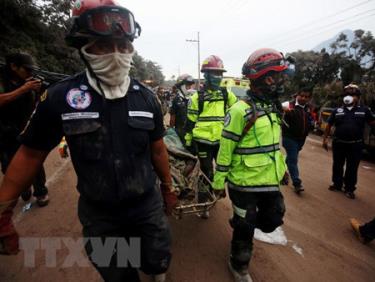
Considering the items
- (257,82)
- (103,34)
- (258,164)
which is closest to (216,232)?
(258,164)

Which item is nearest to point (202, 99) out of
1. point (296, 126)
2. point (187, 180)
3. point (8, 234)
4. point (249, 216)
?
point (187, 180)

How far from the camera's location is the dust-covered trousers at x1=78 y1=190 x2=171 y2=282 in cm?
167

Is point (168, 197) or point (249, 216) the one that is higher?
point (168, 197)

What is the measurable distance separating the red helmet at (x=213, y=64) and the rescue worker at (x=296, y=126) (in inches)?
65.0

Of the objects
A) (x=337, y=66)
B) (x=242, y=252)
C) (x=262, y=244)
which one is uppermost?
(x=337, y=66)

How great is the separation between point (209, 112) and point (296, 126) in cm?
207

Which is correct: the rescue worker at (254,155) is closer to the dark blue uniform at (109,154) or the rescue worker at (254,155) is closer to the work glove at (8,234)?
the dark blue uniform at (109,154)

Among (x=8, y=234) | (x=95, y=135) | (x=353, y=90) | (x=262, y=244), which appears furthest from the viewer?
(x=353, y=90)

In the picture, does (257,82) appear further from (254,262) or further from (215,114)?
(254,262)

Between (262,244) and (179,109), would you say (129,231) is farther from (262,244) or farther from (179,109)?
(179,109)

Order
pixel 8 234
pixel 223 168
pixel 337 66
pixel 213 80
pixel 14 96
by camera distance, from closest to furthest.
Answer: pixel 8 234, pixel 223 168, pixel 14 96, pixel 213 80, pixel 337 66

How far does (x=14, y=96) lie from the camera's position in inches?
127

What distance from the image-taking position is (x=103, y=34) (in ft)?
5.04

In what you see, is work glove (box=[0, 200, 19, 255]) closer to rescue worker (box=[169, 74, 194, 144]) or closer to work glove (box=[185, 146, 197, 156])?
work glove (box=[185, 146, 197, 156])
